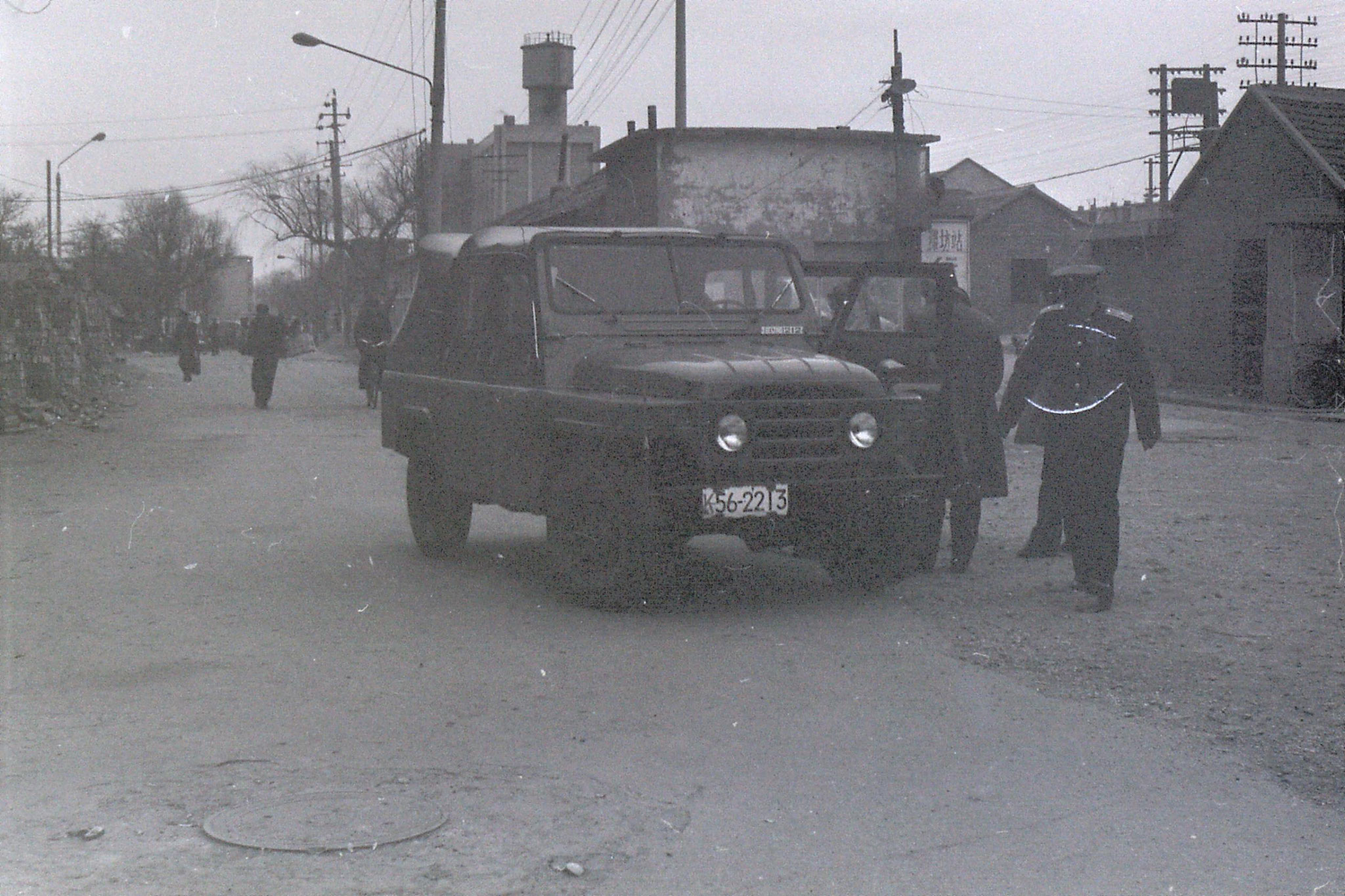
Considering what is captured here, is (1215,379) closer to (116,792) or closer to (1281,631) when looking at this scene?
(1281,631)

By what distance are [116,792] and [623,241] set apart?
17.6ft

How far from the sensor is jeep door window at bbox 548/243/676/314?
946 centimetres

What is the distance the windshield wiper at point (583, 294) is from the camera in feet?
31.0

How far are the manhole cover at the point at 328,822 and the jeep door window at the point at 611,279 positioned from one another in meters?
4.71

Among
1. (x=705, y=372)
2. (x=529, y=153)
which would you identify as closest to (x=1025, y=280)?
(x=529, y=153)

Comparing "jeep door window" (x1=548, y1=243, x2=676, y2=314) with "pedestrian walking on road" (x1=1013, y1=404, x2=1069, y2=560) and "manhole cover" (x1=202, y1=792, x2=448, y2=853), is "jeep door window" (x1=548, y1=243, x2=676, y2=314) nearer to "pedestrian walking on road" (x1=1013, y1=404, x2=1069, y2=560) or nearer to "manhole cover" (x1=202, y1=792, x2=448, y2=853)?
"pedestrian walking on road" (x1=1013, y1=404, x2=1069, y2=560)

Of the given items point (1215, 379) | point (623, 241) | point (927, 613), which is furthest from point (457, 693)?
point (1215, 379)

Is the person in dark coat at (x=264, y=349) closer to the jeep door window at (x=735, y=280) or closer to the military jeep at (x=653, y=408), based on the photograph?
the military jeep at (x=653, y=408)

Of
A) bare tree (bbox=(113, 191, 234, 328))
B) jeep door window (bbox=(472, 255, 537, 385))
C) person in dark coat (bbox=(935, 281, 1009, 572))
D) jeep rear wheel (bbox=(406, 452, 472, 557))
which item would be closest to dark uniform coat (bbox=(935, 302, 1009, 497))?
person in dark coat (bbox=(935, 281, 1009, 572))

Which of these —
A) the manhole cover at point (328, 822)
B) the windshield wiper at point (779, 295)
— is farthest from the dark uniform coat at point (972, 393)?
the manhole cover at point (328, 822)

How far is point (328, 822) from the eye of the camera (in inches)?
193

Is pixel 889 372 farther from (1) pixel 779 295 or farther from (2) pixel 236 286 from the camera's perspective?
(2) pixel 236 286

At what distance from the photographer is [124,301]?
87.4m

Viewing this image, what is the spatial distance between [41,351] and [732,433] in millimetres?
16672
